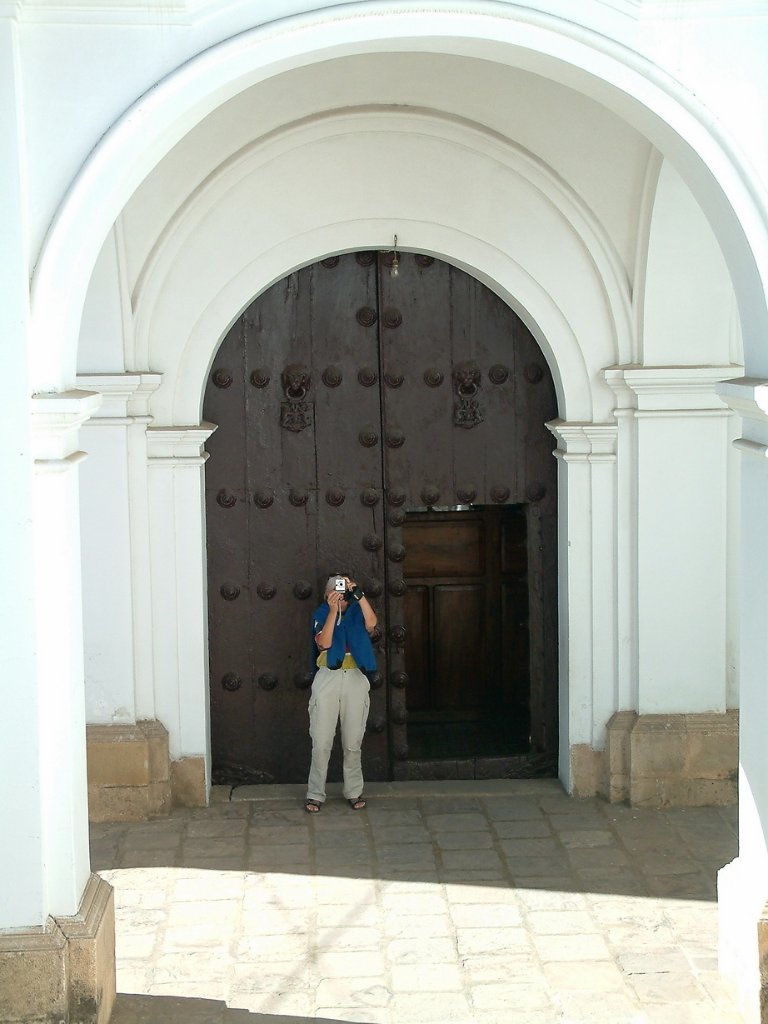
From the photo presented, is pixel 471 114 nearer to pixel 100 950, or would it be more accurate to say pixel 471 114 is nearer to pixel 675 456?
pixel 675 456

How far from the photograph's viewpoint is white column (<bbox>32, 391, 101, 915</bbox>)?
5.23 metres

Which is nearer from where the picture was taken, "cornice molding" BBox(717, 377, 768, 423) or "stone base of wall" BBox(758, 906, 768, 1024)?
"cornice molding" BBox(717, 377, 768, 423)

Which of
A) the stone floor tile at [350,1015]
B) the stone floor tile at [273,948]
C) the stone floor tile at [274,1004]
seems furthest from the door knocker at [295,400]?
the stone floor tile at [350,1015]

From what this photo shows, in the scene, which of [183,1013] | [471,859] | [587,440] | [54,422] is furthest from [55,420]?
[587,440]

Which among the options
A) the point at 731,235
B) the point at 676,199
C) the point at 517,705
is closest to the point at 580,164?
the point at 676,199

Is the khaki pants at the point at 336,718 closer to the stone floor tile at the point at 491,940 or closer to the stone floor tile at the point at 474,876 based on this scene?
the stone floor tile at the point at 474,876

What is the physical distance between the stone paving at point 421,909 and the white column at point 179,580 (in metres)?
0.59

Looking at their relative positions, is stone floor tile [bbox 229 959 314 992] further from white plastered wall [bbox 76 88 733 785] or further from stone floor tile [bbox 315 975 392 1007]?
white plastered wall [bbox 76 88 733 785]

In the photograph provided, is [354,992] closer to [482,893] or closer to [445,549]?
[482,893]

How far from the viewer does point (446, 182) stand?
7859mm

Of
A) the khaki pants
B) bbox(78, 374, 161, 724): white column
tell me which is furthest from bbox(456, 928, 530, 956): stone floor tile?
bbox(78, 374, 161, 724): white column

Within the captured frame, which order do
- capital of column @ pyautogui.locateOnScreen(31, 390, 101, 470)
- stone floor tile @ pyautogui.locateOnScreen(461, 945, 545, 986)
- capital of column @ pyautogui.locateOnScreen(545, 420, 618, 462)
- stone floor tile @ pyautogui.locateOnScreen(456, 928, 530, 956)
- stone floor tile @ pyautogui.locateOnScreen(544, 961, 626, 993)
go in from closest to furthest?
capital of column @ pyautogui.locateOnScreen(31, 390, 101, 470), stone floor tile @ pyautogui.locateOnScreen(544, 961, 626, 993), stone floor tile @ pyautogui.locateOnScreen(461, 945, 545, 986), stone floor tile @ pyautogui.locateOnScreen(456, 928, 530, 956), capital of column @ pyautogui.locateOnScreen(545, 420, 618, 462)

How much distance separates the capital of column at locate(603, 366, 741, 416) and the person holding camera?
1882 mm

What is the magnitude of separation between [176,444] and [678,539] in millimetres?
2889
